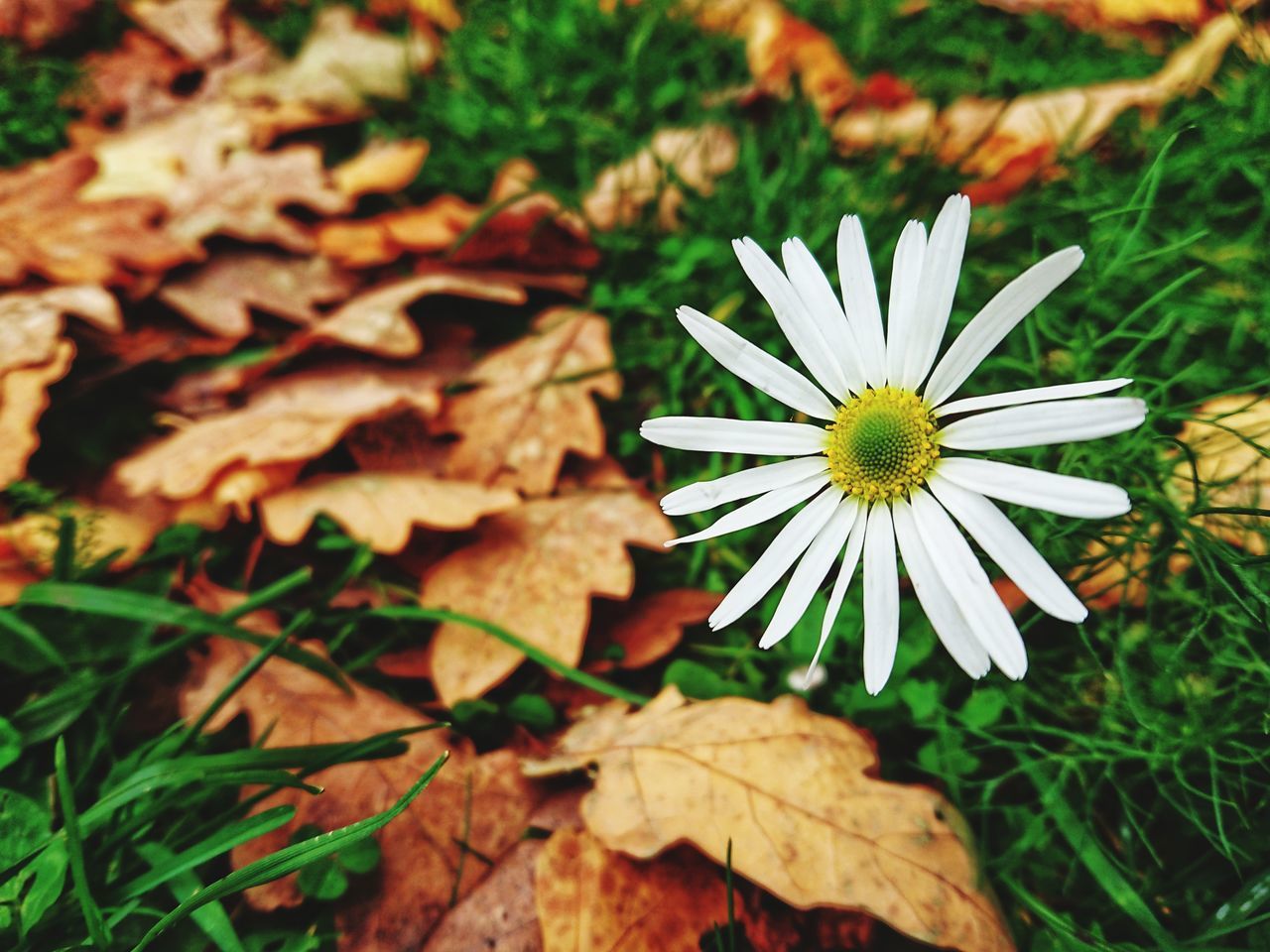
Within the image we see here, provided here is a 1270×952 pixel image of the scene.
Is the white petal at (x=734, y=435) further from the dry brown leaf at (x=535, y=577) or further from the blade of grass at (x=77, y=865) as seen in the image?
the blade of grass at (x=77, y=865)

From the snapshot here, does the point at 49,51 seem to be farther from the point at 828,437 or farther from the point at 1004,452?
the point at 1004,452

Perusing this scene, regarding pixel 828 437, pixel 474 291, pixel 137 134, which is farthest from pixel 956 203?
pixel 137 134

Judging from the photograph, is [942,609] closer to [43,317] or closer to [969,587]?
[969,587]

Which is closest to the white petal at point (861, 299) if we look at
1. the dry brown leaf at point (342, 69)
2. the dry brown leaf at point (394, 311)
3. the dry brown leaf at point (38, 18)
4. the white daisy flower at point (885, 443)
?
the white daisy flower at point (885, 443)

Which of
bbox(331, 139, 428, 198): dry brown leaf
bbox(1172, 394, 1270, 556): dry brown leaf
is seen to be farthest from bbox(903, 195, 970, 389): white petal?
bbox(331, 139, 428, 198): dry brown leaf

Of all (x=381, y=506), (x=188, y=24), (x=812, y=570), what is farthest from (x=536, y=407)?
(x=188, y=24)

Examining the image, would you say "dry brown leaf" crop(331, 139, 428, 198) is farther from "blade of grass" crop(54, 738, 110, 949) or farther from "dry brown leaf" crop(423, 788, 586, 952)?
"dry brown leaf" crop(423, 788, 586, 952)
